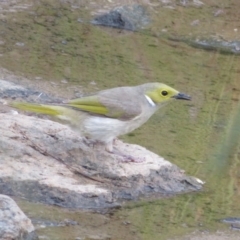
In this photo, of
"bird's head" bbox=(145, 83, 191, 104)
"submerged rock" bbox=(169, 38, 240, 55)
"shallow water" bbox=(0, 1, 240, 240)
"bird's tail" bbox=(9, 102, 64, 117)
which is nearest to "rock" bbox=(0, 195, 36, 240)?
"shallow water" bbox=(0, 1, 240, 240)

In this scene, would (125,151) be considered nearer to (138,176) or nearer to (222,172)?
(138,176)

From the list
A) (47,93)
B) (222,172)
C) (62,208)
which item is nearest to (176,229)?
(62,208)

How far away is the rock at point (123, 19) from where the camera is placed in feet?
36.6

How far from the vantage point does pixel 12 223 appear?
514 cm

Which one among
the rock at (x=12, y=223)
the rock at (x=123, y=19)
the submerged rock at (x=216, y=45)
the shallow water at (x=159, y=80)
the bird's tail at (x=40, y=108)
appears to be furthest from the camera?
the rock at (x=123, y=19)

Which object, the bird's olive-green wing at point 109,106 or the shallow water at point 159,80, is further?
the bird's olive-green wing at point 109,106

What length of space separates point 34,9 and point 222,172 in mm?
5006

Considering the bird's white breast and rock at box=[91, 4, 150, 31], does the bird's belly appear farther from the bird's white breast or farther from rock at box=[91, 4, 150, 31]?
rock at box=[91, 4, 150, 31]

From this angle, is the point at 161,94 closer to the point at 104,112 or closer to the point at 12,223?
the point at 104,112

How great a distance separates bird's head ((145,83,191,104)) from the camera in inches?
265

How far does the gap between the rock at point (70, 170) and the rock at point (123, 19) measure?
431 centimetres

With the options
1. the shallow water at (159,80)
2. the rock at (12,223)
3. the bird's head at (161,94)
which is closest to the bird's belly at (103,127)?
the bird's head at (161,94)

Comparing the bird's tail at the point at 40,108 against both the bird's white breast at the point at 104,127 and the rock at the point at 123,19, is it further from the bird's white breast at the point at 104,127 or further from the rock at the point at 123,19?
the rock at the point at 123,19

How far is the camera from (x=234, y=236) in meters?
5.91
